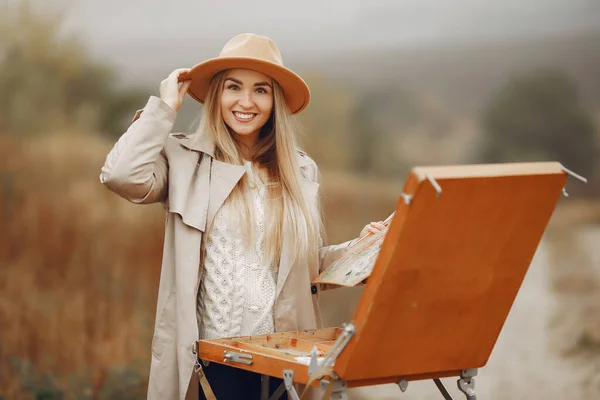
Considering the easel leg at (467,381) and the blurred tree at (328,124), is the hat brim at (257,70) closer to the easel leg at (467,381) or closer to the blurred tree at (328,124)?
the easel leg at (467,381)

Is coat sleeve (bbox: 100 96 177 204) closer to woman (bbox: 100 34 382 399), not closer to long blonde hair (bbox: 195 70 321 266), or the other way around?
woman (bbox: 100 34 382 399)

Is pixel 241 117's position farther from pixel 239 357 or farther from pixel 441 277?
pixel 441 277

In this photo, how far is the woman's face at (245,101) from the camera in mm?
3320

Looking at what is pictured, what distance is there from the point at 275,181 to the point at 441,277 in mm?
979

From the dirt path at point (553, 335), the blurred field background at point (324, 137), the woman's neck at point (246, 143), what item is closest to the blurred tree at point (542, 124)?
the blurred field background at point (324, 137)

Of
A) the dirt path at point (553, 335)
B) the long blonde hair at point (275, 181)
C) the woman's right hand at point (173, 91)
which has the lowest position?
the dirt path at point (553, 335)

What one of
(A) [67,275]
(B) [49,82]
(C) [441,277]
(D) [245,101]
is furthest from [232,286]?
(B) [49,82]

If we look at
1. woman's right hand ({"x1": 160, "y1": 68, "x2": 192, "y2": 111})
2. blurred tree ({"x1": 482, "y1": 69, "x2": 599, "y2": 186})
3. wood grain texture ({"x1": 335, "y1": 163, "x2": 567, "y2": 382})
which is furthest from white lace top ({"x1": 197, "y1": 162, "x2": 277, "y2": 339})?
blurred tree ({"x1": 482, "y1": 69, "x2": 599, "y2": 186})

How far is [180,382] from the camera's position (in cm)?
312

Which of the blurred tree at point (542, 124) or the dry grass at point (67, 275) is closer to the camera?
the dry grass at point (67, 275)

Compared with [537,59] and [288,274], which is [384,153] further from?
[288,274]

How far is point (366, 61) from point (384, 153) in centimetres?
55

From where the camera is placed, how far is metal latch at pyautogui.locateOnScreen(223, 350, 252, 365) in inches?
111

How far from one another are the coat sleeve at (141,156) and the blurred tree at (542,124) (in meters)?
3.06
